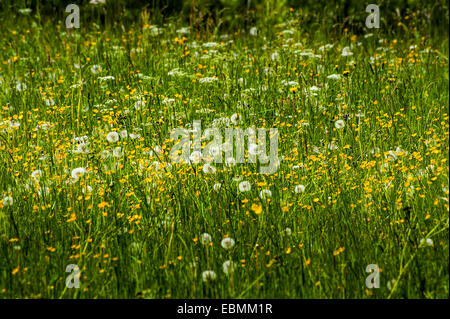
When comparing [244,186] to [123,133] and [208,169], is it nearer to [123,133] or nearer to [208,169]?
[208,169]

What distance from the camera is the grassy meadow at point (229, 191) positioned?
2121mm

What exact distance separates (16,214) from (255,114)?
68.7 inches

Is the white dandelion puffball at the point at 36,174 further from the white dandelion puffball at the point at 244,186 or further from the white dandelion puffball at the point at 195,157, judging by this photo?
the white dandelion puffball at the point at 244,186

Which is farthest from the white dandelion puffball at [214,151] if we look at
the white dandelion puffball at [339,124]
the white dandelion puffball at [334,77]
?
the white dandelion puffball at [334,77]

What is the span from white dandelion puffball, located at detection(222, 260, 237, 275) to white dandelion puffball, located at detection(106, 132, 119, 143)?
136 centimetres

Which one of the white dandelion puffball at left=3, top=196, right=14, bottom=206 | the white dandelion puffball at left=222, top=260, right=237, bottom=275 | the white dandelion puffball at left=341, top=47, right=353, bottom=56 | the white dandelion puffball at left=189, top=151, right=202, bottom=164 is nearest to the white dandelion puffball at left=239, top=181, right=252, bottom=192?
the white dandelion puffball at left=189, top=151, right=202, bottom=164

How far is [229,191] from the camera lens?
266 centimetres

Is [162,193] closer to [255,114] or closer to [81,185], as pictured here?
[81,185]

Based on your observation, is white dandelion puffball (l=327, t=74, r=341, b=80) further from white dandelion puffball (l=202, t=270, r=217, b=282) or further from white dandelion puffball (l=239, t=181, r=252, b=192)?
white dandelion puffball (l=202, t=270, r=217, b=282)

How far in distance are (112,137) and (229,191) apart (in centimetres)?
98

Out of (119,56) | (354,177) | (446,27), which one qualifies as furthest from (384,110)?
(446,27)

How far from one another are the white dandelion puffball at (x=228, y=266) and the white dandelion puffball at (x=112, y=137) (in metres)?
1.36

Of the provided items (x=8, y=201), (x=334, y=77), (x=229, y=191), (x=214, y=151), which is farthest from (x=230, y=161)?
(x=334, y=77)
